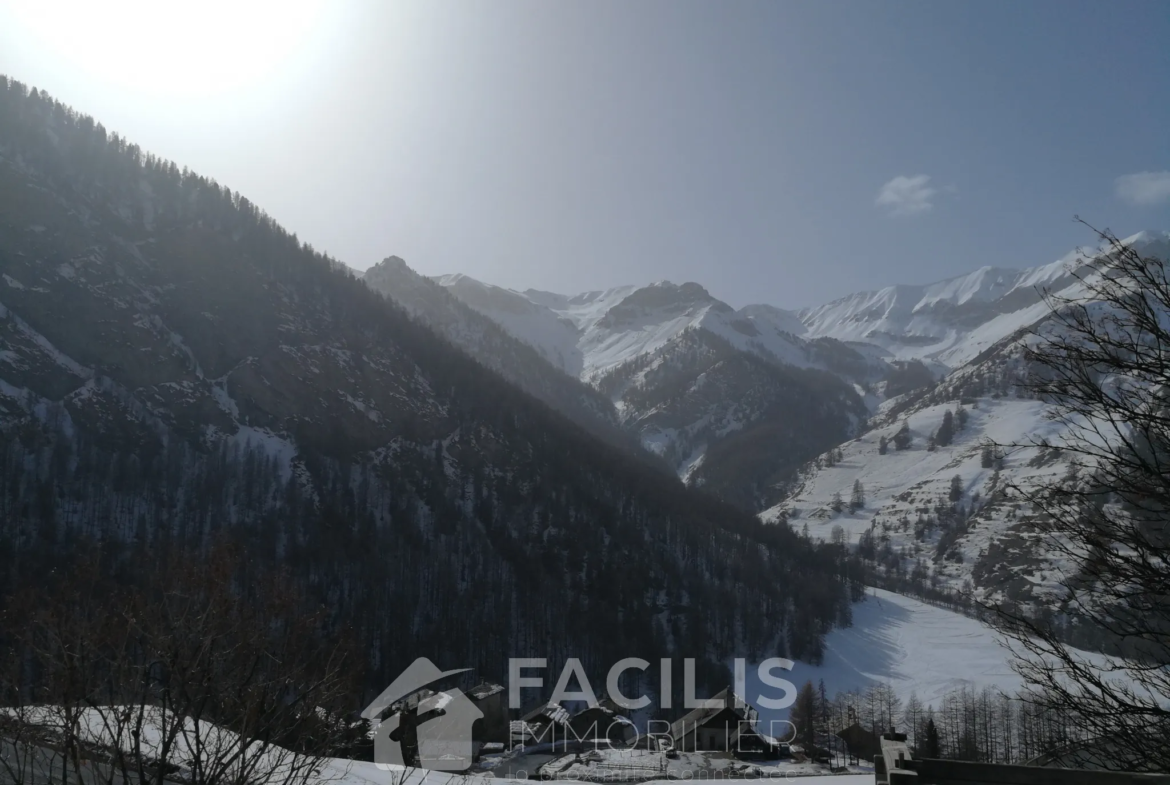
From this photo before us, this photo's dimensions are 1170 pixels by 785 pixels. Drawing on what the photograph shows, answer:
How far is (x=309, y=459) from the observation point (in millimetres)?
99500

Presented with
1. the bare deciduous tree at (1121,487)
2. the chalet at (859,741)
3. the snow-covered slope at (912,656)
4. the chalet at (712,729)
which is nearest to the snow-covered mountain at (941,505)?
the snow-covered slope at (912,656)

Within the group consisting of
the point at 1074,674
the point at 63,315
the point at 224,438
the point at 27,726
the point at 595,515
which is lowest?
the point at 27,726

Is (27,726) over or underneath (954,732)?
over

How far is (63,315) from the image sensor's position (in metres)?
98.4

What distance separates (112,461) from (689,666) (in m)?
69.3

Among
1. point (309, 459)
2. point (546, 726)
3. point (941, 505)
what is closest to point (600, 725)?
point (546, 726)

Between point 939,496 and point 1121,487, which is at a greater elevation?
point 939,496

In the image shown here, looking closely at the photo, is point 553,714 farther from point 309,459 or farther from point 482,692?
point 309,459

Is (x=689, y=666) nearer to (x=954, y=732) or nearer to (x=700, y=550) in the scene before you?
(x=954, y=732)

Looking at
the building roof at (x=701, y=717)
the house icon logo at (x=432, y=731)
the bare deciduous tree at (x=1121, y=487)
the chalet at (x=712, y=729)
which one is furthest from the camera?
the building roof at (x=701, y=717)

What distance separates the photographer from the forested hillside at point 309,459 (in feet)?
258

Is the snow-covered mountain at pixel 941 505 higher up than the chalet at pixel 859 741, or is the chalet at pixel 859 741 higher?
the snow-covered mountain at pixel 941 505

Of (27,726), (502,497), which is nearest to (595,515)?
(502,497)

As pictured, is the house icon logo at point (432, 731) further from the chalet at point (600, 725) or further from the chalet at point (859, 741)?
the chalet at point (859, 741)
